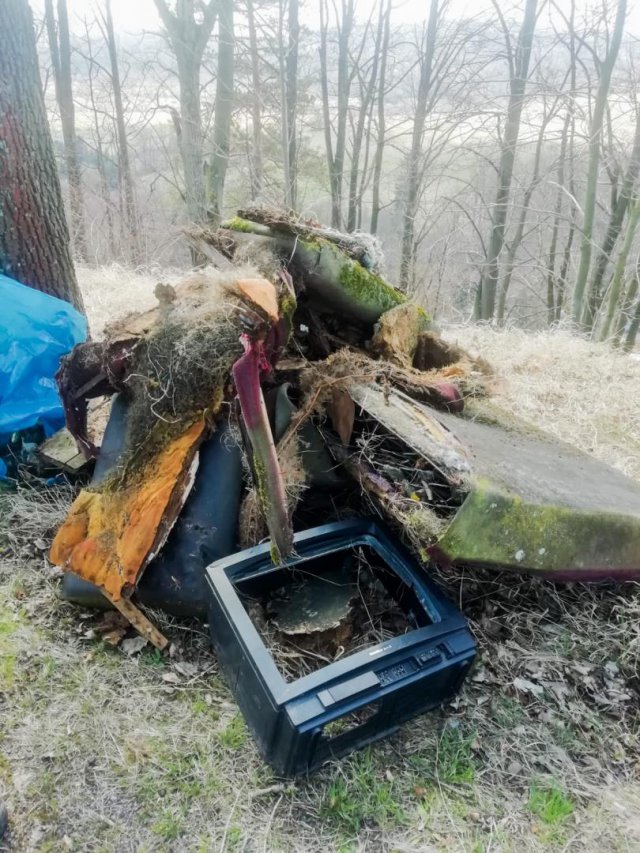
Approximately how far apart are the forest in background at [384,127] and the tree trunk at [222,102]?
0.03 meters

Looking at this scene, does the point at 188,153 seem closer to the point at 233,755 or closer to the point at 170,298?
the point at 170,298

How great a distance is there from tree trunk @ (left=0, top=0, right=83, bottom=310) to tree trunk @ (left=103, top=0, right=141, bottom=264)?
30.2ft

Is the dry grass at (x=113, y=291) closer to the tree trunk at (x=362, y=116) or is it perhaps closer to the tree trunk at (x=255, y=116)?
the tree trunk at (x=255, y=116)

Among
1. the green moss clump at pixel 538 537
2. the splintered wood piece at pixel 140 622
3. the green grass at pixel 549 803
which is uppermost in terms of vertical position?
the green moss clump at pixel 538 537

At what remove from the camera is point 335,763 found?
210 cm

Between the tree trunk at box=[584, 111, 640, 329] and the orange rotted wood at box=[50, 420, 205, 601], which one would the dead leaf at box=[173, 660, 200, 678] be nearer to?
the orange rotted wood at box=[50, 420, 205, 601]

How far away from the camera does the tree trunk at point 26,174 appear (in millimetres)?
3660

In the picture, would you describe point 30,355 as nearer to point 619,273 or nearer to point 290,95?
point 619,273

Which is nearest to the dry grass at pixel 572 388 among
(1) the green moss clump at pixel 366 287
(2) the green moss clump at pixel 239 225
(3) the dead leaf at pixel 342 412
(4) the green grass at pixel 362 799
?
(1) the green moss clump at pixel 366 287

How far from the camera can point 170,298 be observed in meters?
2.74

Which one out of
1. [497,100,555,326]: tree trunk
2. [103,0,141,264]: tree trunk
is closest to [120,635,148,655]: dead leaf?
[497,100,555,326]: tree trunk

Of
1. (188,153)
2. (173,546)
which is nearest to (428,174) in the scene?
(188,153)

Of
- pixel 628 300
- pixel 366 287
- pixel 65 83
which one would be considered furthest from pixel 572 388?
pixel 65 83

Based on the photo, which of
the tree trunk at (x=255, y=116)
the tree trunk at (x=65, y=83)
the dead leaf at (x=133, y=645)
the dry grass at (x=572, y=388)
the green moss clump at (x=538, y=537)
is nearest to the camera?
the green moss clump at (x=538, y=537)
